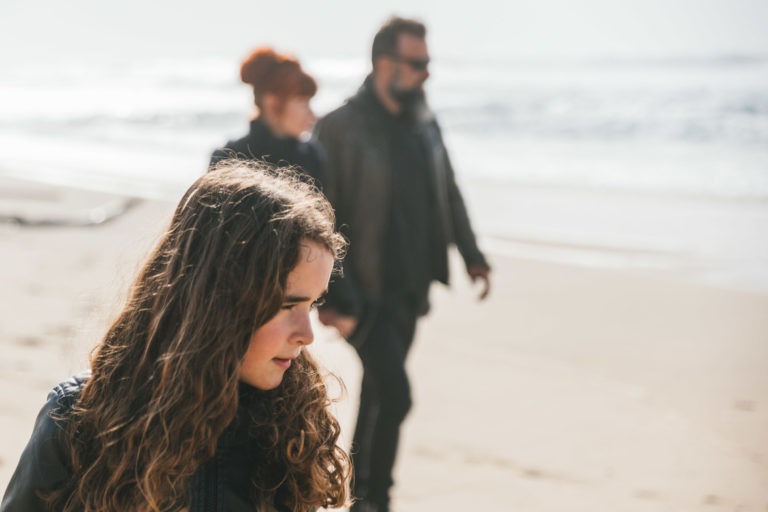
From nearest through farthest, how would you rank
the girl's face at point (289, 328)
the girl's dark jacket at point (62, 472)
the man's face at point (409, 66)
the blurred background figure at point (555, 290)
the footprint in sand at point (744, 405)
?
the girl's dark jacket at point (62, 472)
the girl's face at point (289, 328)
the man's face at point (409, 66)
the blurred background figure at point (555, 290)
the footprint in sand at point (744, 405)

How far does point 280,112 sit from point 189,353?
7.94ft

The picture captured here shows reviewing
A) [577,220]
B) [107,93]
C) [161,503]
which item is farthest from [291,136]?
[107,93]

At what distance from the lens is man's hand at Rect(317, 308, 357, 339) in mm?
3723

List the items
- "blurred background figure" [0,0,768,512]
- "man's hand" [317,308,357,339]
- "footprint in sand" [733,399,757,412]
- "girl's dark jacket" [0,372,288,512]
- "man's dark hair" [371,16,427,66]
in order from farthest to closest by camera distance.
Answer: "footprint in sand" [733,399,757,412]
"blurred background figure" [0,0,768,512]
"man's dark hair" [371,16,427,66]
"man's hand" [317,308,357,339]
"girl's dark jacket" [0,372,288,512]

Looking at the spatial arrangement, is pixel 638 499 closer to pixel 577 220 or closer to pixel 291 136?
pixel 291 136

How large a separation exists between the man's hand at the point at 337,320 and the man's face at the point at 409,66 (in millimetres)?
1018

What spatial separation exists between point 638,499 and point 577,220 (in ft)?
28.5

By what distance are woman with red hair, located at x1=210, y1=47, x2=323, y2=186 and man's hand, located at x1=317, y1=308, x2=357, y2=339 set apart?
20.6 inches

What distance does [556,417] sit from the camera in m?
5.61

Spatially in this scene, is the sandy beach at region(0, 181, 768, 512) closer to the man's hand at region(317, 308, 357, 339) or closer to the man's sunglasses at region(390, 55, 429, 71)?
the man's hand at region(317, 308, 357, 339)

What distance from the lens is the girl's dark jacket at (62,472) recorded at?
1532 mm

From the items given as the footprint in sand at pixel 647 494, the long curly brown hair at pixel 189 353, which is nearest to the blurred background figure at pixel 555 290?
the footprint in sand at pixel 647 494

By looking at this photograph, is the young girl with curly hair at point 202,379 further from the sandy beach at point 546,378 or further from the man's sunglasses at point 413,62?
the man's sunglasses at point 413,62

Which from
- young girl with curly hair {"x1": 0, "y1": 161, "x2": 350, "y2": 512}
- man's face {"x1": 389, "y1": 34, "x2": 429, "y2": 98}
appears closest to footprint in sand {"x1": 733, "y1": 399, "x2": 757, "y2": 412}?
man's face {"x1": 389, "y1": 34, "x2": 429, "y2": 98}
